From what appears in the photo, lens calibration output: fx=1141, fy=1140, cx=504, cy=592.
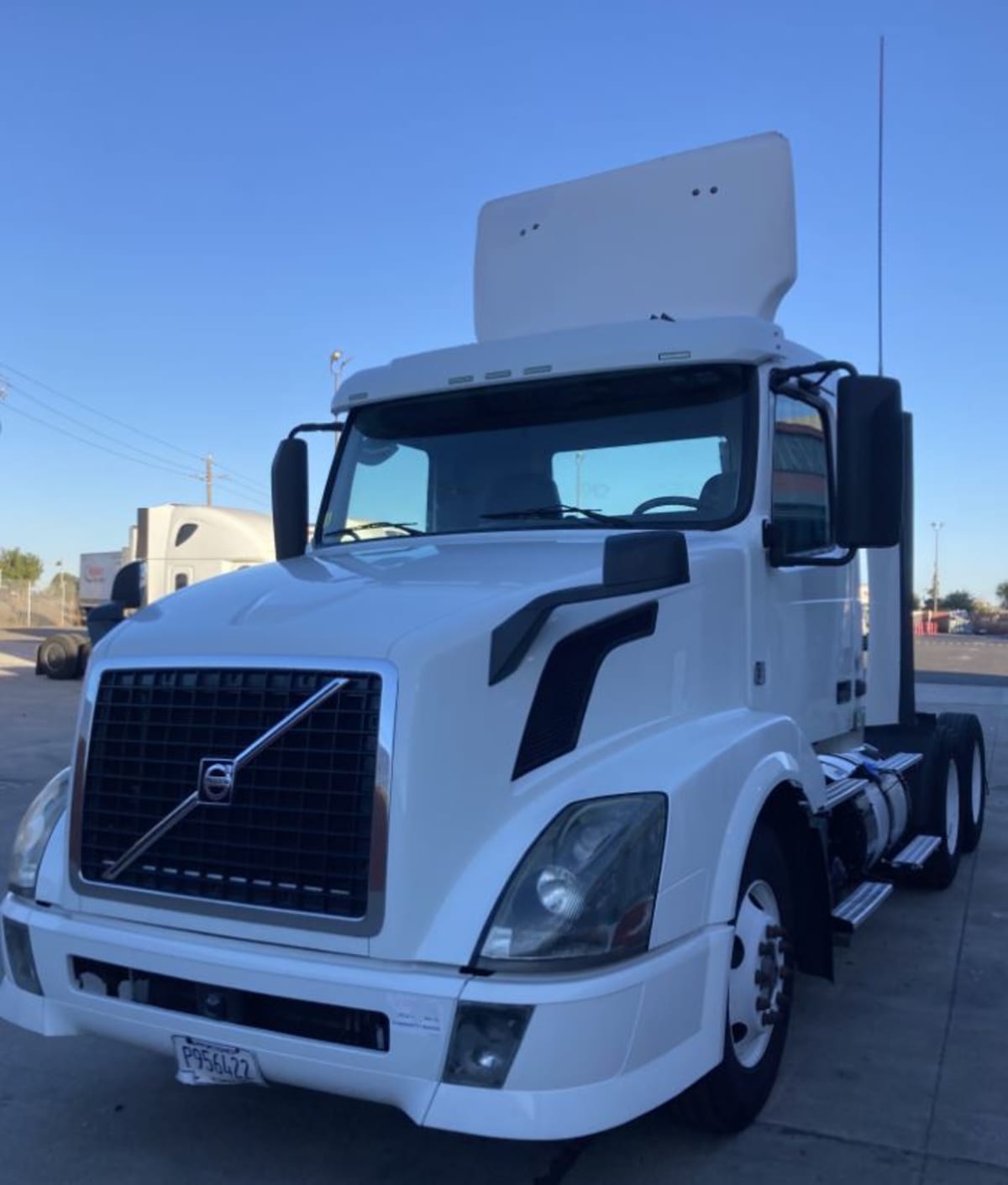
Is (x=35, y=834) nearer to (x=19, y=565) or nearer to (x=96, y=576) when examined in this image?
(x=96, y=576)

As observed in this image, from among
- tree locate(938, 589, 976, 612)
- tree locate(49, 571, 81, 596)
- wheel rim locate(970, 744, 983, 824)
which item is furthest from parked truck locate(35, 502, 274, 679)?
tree locate(938, 589, 976, 612)

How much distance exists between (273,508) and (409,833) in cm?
262

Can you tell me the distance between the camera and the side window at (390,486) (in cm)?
464

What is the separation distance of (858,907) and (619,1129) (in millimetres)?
1365

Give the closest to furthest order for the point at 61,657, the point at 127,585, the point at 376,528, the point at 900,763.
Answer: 1. the point at 127,585
2. the point at 376,528
3. the point at 900,763
4. the point at 61,657

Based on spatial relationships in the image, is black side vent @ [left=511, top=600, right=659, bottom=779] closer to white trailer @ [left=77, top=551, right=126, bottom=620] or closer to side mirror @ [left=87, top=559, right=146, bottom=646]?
side mirror @ [left=87, top=559, right=146, bottom=646]

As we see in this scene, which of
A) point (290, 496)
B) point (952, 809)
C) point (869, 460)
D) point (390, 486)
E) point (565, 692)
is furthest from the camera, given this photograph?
point (952, 809)

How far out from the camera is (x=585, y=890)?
2.78m

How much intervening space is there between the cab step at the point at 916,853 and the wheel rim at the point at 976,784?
108 cm

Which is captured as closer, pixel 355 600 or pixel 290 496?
pixel 355 600

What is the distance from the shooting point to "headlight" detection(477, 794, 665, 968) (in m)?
2.72

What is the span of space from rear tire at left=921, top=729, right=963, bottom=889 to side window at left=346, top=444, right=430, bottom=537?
358 cm

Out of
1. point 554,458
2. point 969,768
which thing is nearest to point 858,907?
point 554,458

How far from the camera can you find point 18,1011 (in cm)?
333
